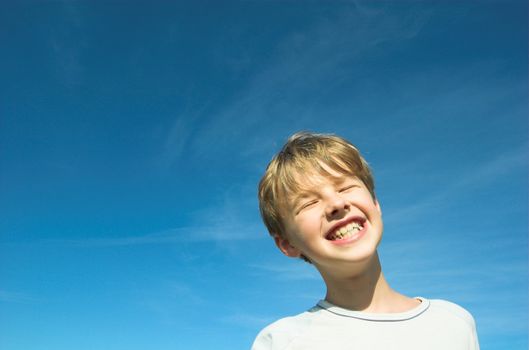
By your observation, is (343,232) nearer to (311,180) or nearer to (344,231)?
(344,231)

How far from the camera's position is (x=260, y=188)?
585 cm

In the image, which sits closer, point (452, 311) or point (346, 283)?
point (346, 283)

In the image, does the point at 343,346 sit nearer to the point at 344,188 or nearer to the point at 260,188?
the point at 344,188

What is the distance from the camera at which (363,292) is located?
4.83 metres

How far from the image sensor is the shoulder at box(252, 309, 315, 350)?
4.62m

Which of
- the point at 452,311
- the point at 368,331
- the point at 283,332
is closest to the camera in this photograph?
the point at 368,331

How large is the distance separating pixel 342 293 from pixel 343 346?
56 cm

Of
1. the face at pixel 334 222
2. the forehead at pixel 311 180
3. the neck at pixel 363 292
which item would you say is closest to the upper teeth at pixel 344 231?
the face at pixel 334 222

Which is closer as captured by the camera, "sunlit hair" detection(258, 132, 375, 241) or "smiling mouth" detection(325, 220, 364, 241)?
"smiling mouth" detection(325, 220, 364, 241)

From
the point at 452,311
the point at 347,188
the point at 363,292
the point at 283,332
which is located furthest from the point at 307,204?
the point at 452,311

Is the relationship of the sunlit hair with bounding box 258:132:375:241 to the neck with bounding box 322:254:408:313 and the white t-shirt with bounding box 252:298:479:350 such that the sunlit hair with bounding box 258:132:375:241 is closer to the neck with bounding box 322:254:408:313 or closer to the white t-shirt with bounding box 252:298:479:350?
the neck with bounding box 322:254:408:313

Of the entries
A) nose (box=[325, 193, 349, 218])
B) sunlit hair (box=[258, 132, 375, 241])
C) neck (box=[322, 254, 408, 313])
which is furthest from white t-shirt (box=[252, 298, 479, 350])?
sunlit hair (box=[258, 132, 375, 241])

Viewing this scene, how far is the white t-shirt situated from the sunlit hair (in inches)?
43.2

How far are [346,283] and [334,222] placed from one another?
2.07ft
